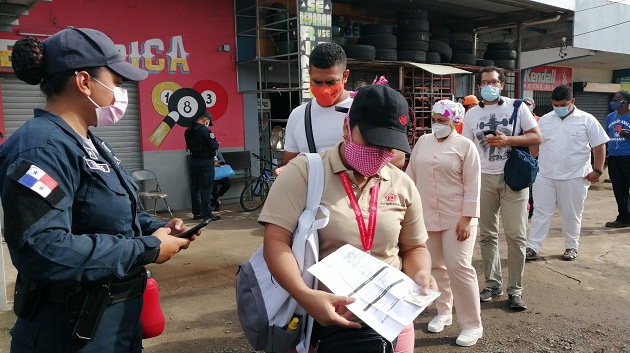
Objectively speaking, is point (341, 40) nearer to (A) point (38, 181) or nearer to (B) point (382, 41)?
(B) point (382, 41)

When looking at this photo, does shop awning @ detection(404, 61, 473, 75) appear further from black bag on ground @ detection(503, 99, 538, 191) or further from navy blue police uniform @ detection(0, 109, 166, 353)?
navy blue police uniform @ detection(0, 109, 166, 353)

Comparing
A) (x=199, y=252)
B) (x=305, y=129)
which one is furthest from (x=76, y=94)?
(x=199, y=252)

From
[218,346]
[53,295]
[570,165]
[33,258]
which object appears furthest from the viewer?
[570,165]

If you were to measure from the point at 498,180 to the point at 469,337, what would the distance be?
1.50 meters

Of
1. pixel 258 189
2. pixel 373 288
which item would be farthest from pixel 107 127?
pixel 373 288

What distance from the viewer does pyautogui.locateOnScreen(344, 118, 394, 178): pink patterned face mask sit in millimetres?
2107

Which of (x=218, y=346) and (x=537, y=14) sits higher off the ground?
(x=537, y=14)

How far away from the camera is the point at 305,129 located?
11.0ft

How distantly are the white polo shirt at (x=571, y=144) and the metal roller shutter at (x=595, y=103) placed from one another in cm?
1341

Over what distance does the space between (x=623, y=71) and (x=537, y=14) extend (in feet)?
29.0

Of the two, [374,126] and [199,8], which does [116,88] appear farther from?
[199,8]

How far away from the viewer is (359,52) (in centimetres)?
1030

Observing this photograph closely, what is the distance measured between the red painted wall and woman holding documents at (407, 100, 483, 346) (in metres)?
6.60

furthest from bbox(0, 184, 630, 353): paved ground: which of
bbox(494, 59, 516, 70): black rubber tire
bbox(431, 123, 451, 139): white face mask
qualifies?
bbox(494, 59, 516, 70): black rubber tire
